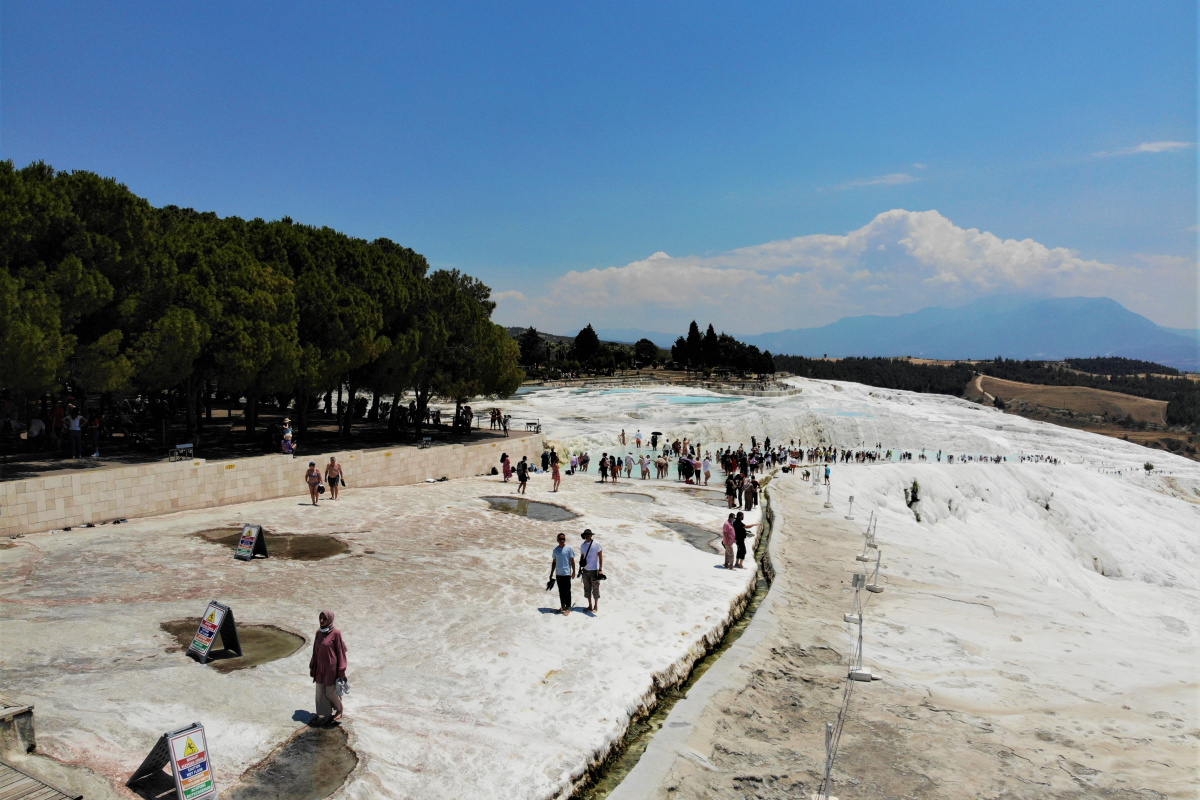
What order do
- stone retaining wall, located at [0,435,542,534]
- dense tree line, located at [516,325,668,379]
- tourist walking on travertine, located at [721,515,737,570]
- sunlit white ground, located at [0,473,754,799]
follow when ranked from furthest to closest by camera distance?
dense tree line, located at [516,325,668,379] < tourist walking on travertine, located at [721,515,737,570] < stone retaining wall, located at [0,435,542,534] < sunlit white ground, located at [0,473,754,799]

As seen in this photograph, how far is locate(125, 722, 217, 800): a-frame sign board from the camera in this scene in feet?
16.8

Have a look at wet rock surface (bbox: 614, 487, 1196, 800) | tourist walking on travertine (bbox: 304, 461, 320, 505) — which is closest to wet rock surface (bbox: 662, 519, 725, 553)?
wet rock surface (bbox: 614, 487, 1196, 800)

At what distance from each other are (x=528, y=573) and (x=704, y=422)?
1382 inches

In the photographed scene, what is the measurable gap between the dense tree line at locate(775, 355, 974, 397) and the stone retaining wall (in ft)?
409

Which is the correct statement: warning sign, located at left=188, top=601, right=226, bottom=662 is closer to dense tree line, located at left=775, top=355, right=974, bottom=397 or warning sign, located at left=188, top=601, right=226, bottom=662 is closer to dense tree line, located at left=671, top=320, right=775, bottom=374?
dense tree line, located at left=671, top=320, right=775, bottom=374

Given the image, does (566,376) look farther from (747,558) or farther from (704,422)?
(747,558)

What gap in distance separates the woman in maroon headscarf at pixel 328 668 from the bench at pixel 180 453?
1380cm

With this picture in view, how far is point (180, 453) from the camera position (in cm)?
1955

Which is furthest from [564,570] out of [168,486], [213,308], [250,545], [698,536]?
[213,308]

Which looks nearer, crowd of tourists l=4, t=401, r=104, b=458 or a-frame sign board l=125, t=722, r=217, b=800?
a-frame sign board l=125, t=722, r=217, b=800

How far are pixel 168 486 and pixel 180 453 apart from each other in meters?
3.83

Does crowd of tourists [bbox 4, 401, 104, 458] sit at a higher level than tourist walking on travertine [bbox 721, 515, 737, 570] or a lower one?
higher

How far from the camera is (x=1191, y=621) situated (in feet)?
86.1

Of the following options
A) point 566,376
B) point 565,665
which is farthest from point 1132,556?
point 566,376
